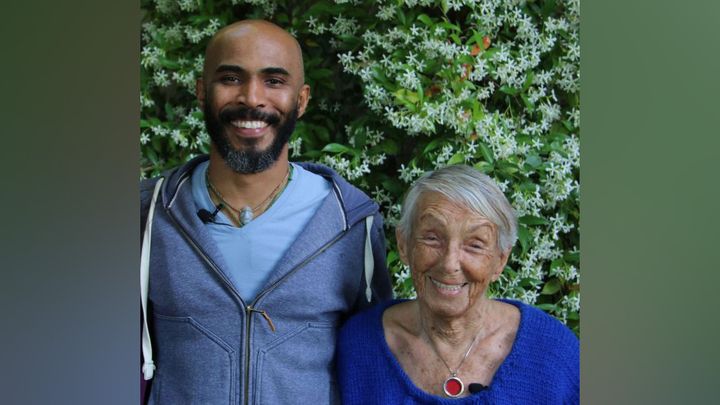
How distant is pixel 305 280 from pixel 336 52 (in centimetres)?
67

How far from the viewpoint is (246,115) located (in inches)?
92.4

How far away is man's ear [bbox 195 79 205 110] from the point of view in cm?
241

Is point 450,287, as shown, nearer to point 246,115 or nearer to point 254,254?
point 254,254

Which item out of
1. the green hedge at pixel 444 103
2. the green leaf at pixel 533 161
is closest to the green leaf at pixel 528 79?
the green hedge at pixel 444 103

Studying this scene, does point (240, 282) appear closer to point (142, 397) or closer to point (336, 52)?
point (142, 397)

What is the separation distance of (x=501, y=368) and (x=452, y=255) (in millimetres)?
324

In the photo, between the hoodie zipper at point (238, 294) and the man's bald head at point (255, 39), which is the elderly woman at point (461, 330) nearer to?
the hoodie zipper at point (238, 294)

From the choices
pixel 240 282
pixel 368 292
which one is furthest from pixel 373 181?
pixel 240 282

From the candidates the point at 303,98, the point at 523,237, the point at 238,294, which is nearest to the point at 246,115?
the point at 303,98

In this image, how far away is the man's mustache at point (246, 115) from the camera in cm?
234

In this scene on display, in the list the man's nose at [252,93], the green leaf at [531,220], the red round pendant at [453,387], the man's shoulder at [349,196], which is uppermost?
the man's nose at [252,93]

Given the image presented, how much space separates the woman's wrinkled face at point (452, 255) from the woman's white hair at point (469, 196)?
0.7 inches

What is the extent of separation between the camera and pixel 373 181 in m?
2.44

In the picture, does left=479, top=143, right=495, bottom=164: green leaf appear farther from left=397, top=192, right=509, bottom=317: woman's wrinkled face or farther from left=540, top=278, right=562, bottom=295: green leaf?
left=540, top=278, right=562, bottom=295: green leaf
